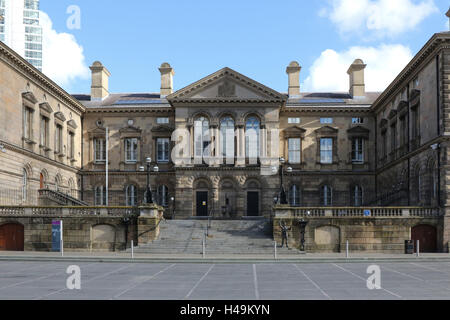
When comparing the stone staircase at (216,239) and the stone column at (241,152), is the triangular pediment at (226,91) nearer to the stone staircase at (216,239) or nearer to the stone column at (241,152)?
the stone column at (241,152)

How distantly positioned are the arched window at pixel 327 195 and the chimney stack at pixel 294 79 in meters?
11.2

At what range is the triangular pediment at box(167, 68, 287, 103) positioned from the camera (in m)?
55.0

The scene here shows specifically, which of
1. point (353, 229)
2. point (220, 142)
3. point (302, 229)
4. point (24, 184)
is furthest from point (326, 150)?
point (24, 184)

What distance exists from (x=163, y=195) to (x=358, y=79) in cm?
2417

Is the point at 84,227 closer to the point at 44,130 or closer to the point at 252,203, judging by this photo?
the point at 44,130

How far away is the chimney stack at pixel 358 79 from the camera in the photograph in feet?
205

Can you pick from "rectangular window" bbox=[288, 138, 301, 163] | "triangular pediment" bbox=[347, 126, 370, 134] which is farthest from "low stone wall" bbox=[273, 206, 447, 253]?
"triangular pediment" bbox=[347, 126, 370, 134]

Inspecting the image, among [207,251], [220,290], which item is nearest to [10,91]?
[207,251]

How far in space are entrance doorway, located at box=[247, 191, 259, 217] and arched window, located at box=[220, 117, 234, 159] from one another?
403 centimetres

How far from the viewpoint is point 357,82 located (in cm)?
6266

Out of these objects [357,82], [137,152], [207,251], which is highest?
[357,82]

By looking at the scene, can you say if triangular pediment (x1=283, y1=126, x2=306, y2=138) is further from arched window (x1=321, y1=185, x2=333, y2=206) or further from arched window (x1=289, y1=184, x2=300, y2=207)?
arched window (x1=321, y1=185, x2=333, y2=206)

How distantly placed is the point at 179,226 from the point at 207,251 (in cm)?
711
